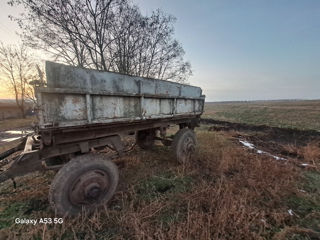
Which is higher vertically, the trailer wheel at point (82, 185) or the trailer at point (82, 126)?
the trailer at point (82, 126)

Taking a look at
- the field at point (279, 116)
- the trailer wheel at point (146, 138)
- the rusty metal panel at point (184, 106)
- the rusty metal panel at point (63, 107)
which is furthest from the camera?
the field at point (279, 116)

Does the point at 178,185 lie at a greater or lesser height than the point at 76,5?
lesser

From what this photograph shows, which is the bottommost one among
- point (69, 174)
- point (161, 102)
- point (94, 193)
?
point (94, 193)

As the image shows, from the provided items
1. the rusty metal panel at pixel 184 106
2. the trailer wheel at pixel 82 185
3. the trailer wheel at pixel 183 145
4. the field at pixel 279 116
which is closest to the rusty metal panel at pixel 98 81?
the rusty metal panel at pixel 184 106

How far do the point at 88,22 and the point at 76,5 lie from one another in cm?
89

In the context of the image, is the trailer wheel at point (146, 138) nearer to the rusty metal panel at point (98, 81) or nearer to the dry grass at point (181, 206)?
the dry grass at point (181, 206)

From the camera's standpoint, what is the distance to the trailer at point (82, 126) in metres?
2.03

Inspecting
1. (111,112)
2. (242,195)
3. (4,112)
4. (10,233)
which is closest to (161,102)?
(111,112)

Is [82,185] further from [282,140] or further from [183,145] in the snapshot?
[282,140]

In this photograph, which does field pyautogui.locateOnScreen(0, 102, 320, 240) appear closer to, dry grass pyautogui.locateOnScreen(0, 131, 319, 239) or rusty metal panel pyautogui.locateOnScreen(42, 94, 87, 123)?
dry grass pyautogui.locateOnScreen(0, 131, 319, 239)

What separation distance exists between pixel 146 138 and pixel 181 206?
275cm

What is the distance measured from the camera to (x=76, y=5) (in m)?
7.74

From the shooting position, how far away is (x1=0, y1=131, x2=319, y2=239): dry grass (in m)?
2.11

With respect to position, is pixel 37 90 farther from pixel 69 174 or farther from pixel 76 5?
pixel 76 5
